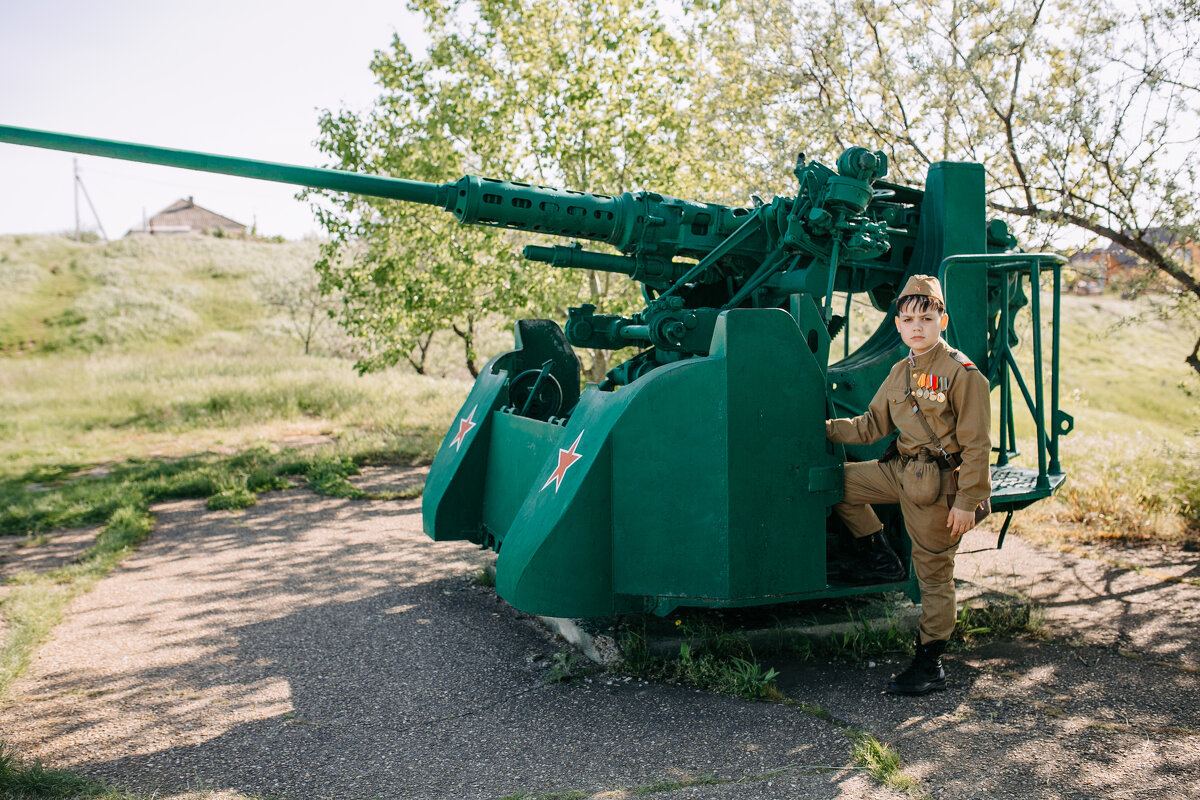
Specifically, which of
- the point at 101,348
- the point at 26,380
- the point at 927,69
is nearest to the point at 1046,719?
the point at 927,69

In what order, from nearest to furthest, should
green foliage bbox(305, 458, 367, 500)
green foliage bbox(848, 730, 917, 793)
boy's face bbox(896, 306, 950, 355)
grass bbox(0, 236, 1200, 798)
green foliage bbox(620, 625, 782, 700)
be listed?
green foliage bbox(848, 730, 917, 793)
boy's face bbox(896, 306, 950, 355)
green foliage bbox(620, 625, 782, 700)
grass bbox(0, 236, 1200, 798)
green foliage bbox(305, 458, 367, 500)

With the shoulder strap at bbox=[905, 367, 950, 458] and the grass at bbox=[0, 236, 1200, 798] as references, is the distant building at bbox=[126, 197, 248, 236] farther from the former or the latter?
the shoulder strap at bbox=[905, 367, 950, 458]

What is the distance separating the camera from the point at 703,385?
3.79m

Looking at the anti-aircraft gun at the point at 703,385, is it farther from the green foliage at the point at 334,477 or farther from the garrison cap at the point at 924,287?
the green foliage at the point at 334,477

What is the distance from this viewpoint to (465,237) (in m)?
10.8

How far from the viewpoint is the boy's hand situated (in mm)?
3746

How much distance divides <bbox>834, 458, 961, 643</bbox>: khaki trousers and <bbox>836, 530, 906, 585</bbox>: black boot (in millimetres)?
280

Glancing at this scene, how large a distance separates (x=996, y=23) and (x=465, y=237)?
5.92 meters

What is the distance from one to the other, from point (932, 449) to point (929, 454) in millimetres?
25

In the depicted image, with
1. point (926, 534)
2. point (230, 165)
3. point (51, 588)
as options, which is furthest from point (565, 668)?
point (51, 588)

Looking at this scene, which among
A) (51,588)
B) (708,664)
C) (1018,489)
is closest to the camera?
(708,664)

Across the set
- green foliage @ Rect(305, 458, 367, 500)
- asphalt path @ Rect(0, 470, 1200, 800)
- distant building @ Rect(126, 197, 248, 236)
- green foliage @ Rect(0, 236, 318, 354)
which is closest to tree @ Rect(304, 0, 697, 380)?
green foliage @ Rect(305, 458, 367, 500)

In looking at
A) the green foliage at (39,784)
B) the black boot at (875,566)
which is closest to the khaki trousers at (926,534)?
the black boot at (875,566)

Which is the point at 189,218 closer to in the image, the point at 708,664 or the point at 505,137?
the point at 505,137
